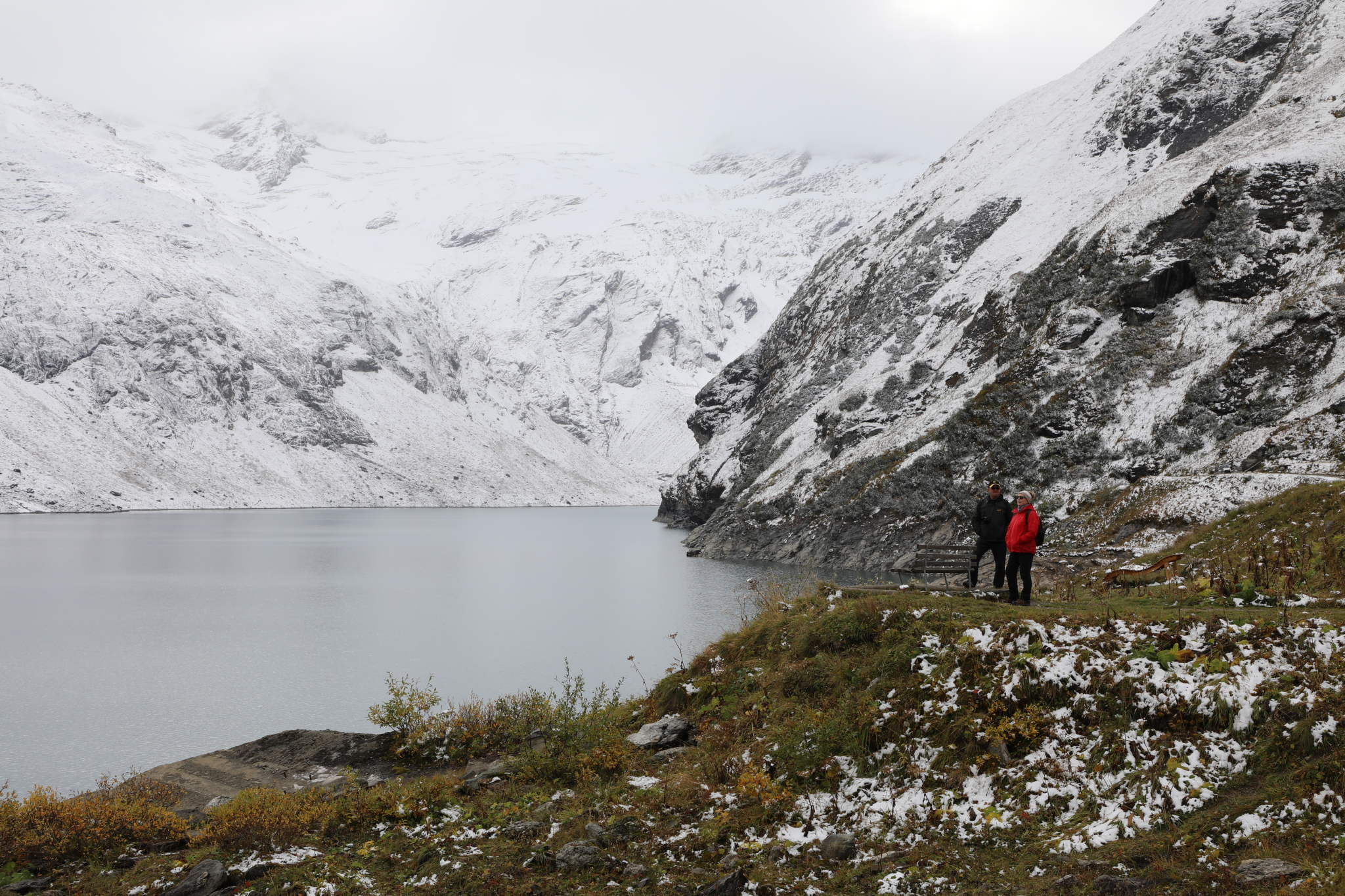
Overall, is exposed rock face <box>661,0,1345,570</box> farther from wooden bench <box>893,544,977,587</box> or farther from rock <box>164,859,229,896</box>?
rock <box>164,859,229,896</box>

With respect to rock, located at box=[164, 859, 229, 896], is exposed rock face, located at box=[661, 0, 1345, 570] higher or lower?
higher

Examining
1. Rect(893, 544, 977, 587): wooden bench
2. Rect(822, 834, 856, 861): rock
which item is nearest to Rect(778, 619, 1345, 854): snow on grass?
Rect(822, 834, 856, 861): rock

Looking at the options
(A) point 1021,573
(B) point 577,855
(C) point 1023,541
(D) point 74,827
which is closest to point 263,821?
(D) point 74,827

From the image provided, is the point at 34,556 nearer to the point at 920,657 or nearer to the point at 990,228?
the point at 920,657

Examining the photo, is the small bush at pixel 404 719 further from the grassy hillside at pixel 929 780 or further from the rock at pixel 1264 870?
the rock at pixel 1264 870

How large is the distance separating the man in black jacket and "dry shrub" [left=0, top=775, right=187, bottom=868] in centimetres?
1495

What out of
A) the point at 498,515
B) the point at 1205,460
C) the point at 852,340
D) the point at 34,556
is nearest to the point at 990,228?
the point at 852,340

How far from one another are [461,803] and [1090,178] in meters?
77.1

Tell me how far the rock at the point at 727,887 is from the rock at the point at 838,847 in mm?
1110

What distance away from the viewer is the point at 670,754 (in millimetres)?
14578

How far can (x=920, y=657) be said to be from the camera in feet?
43.1

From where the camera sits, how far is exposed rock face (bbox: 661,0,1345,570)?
132ft

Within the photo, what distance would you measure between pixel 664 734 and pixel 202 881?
7431 millimetres

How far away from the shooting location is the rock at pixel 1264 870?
736 cm
